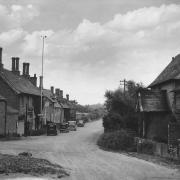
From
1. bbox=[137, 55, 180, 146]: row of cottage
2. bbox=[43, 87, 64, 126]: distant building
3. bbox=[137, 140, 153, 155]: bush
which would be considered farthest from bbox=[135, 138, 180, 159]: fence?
bbox=[43, 87, 64, 126]: distant building

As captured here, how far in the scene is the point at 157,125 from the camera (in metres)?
42.2

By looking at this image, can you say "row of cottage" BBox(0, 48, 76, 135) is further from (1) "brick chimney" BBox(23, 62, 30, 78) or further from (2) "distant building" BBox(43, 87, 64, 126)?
(2) "distant building" BBox(43, 87, 64, 126)

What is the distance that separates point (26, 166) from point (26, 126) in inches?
1450

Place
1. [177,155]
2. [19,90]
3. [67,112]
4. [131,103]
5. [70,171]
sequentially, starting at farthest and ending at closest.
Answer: [67,112], [19,90], [131,103], [177,155], [70,171]

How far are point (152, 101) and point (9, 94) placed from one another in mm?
22759

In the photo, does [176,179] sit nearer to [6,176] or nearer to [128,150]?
[6,176]

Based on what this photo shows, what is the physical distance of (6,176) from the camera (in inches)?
771

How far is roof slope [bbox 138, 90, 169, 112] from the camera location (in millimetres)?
41688

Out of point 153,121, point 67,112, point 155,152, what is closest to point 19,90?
point 153,121

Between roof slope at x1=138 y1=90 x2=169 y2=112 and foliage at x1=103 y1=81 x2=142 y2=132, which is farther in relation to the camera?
foliage at x1=103 y1=81 x2=142 y2=132

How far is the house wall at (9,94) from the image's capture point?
2208 inches

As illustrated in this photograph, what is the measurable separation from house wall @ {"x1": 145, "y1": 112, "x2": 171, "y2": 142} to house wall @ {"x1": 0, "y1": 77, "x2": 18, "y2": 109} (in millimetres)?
20751

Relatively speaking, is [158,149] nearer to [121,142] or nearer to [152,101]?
[121,142]

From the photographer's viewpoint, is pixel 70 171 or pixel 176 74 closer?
pixel 70 171
